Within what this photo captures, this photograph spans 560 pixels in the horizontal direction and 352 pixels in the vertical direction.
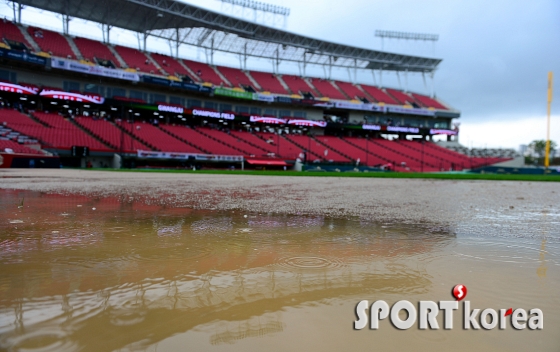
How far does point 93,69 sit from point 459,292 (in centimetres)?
4704

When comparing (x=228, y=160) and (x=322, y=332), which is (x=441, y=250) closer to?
(x=322, y=332)

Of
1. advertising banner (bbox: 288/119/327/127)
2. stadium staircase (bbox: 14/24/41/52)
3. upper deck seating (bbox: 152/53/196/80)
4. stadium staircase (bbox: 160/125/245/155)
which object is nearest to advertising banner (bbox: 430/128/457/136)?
advertising banner (bbox: 288/119/327/127)

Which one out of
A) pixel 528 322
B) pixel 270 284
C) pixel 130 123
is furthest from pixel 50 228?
pixel 130 123

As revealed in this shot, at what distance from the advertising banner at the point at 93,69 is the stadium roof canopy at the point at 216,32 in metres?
8.33

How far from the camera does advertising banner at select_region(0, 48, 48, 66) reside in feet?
115

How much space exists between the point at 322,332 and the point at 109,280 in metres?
1.34

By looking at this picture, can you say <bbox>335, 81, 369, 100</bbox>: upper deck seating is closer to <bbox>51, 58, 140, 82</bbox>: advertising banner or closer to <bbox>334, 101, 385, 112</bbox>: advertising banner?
<bbox>334, 101, 385, 112</bbox>: advertising banner

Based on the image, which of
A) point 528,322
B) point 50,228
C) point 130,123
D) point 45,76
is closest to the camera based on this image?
point 528,322

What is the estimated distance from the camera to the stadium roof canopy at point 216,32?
144 ft

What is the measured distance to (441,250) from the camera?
298 cm

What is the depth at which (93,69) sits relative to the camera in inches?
1614

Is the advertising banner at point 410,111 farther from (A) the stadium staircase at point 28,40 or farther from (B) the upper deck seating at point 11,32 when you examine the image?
(B) the upper deck seating at point 11,32

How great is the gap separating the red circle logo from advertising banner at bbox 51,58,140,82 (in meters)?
46.1

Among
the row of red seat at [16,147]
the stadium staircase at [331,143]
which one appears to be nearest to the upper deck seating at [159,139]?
the row of red seat at [16,147]
